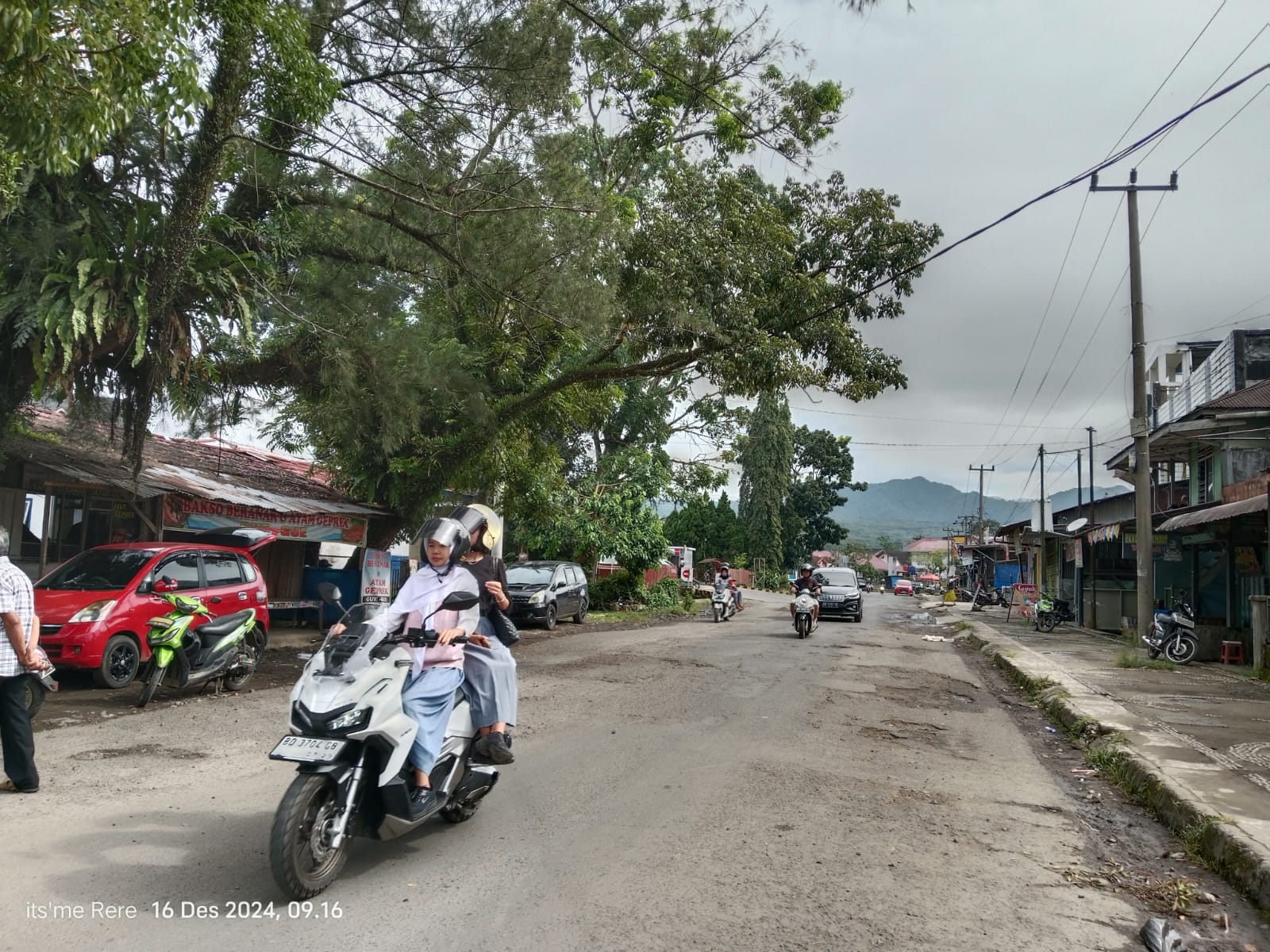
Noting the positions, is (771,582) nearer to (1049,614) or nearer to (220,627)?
(1049,614)

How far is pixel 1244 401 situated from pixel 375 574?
1919 cm

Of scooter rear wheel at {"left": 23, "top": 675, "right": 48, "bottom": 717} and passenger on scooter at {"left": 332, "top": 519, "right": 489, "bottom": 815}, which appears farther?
scooter rear wheel at {"left": 23, "top": 675, "right": 48, "bottom": 717}

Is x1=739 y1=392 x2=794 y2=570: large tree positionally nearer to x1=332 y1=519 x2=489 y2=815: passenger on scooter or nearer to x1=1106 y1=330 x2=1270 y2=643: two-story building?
x1=1106 y1=330 x2=1270 y2=643: two-story building

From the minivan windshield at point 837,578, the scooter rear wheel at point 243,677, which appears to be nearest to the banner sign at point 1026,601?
the minivan windshield at point 837,578

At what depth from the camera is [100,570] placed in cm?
1034

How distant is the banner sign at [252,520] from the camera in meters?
14.5

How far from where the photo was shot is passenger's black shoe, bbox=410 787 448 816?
14.7ft

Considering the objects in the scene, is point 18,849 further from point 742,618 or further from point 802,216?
point 742,618

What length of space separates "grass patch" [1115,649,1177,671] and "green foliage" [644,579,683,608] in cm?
1612

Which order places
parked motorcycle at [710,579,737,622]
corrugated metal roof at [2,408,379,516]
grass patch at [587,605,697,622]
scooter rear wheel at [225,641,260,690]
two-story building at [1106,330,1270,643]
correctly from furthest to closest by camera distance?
parked motorcycle at [710,579,737,622], grass patch at [587,605,697,622], two-story building at [1106,330,1270,643], corrugated metal roof at [2,408,379,516], scooter rear wheel at [225,641,260,690]

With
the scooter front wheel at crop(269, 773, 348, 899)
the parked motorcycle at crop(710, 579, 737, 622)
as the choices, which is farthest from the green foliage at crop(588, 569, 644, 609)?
the scooter front wheel at crop(269, 773, 348, 899)

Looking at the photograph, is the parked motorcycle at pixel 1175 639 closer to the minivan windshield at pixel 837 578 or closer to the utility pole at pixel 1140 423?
the utility pole at pixel 1140 423

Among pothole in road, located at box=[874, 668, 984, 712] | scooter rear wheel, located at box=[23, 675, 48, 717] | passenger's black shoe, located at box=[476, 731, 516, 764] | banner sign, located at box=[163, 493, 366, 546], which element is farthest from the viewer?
banner sign, located at box=[163, 493, 366, 546]

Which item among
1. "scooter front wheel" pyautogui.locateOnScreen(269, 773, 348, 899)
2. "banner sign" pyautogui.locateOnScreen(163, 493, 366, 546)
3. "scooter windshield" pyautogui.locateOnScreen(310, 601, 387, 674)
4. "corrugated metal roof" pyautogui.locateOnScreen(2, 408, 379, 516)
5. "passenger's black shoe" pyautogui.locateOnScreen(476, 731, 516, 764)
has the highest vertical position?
"corrugated metal roof" pyautogui.locateOnScreen(2, 408, 379, 516)
